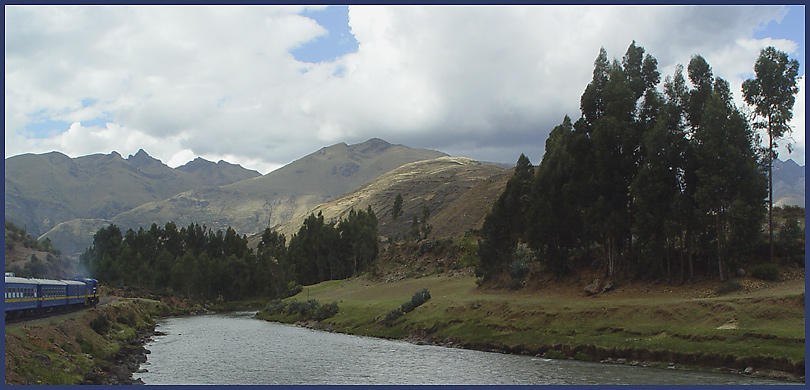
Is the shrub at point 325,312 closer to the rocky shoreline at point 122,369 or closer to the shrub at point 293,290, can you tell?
the rocky shoreline at point 122,369

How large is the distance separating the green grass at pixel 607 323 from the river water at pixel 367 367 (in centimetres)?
303

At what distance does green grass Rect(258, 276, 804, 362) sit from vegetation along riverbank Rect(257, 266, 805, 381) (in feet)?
0.24

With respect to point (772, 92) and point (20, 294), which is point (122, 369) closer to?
point (20, 294)

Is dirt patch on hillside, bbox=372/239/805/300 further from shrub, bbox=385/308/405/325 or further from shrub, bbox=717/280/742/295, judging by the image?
shrub, bbox=385/308/405/325

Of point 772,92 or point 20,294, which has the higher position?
point 772,92

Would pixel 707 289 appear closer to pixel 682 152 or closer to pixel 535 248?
pixel 682 152

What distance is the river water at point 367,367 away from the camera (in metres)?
37.0

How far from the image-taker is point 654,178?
57.2m

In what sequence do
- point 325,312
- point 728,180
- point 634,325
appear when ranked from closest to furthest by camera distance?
point 634,325
point 728,180
point 325,312

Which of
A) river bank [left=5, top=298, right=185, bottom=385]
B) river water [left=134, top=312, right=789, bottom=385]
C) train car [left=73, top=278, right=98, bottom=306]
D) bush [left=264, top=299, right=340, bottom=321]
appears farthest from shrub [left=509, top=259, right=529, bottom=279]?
train car [left=73, top=278, right=98, bottom=306]

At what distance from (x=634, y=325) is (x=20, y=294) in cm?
5301

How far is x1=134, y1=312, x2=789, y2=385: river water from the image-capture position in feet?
121

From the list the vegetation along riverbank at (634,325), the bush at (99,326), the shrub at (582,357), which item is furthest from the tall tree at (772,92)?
the bush at (99,326)

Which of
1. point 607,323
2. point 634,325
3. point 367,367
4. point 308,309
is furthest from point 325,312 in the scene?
point 634,325
